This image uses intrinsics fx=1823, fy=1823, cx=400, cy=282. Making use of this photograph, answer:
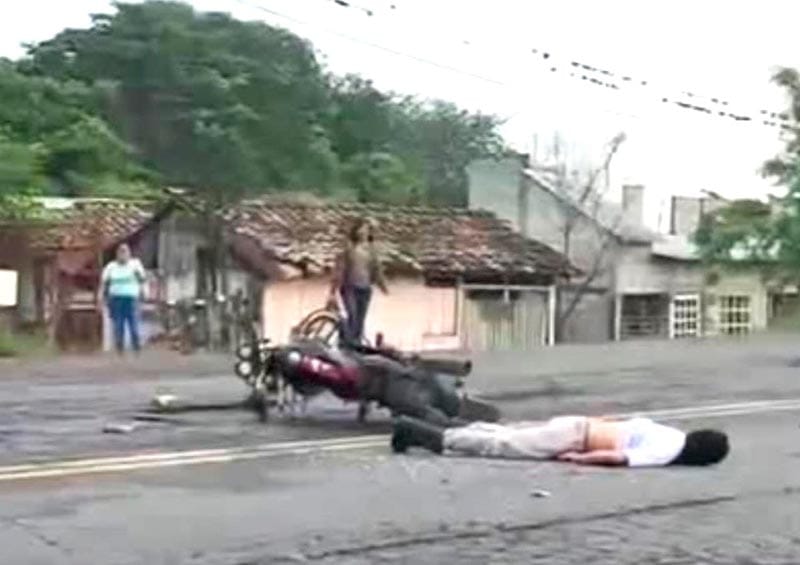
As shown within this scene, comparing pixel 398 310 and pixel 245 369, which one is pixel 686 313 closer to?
pixel 398 310

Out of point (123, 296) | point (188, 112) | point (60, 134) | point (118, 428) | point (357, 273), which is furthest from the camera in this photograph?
point (188, 112)

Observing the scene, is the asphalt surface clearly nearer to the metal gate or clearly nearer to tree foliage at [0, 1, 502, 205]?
the metal gate

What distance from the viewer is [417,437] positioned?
12.2m

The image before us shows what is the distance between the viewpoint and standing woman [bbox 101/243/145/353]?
24141 millimetres

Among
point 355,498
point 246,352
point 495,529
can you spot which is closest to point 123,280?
point 246,352

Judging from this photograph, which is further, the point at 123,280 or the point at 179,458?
the point at 123,280

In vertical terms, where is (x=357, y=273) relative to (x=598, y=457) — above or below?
above

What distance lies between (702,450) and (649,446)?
37 cm

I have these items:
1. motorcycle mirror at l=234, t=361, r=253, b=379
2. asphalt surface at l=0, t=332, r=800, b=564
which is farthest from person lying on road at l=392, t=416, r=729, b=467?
motorcycle mirror at l=234, t=361, r=253, b=379

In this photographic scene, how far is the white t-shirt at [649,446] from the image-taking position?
11773mm

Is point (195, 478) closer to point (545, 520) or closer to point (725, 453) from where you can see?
point (545, 520)

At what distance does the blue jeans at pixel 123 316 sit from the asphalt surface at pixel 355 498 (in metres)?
7.37

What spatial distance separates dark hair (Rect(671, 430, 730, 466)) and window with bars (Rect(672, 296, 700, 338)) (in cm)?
4162

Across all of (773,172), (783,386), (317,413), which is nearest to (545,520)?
(317,413)
